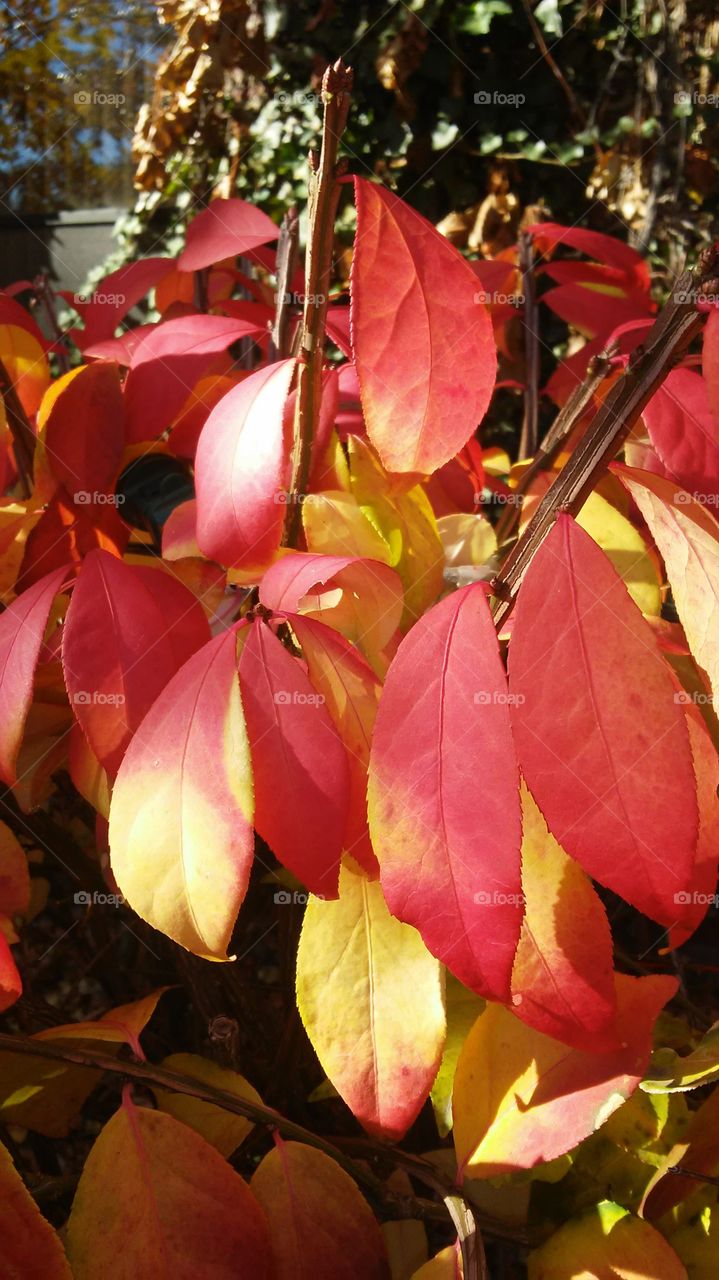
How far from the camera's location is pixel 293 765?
428 millimetres

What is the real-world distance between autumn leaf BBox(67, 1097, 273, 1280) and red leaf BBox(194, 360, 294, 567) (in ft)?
0.95

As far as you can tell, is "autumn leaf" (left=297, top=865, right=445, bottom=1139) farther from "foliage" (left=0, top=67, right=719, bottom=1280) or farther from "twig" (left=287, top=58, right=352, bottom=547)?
"twig" (left=287, top=58, right=352, bottom=547)

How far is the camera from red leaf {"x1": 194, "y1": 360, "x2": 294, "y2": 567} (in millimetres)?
457

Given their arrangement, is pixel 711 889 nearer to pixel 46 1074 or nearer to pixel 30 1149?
pixel 46 1074

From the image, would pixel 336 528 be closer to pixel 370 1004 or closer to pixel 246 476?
pixel 246 476

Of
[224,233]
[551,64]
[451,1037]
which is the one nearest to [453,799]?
[451,1037]

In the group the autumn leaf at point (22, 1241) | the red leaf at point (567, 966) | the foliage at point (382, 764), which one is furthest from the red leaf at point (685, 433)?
the autumn leaf at point (22, 1241)

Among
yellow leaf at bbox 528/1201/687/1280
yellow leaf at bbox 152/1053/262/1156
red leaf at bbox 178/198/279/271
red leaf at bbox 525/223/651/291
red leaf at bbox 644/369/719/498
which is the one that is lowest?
yellow leaf at bbox 528/1201/687/1280

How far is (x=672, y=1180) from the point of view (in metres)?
0.52

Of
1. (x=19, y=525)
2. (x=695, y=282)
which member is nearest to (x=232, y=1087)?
(x=19, y=525)

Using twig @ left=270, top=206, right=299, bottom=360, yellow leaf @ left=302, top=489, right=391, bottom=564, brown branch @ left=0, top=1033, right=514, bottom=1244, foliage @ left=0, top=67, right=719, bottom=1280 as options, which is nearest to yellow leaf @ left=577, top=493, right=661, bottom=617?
foliage @ left=0, top=67, right=719, bottom=1280

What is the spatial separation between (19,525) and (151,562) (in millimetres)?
79

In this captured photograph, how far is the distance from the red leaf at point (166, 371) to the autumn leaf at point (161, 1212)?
39 cm

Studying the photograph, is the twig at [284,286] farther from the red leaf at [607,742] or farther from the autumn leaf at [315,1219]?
the autumn leaf at [315,1219]
